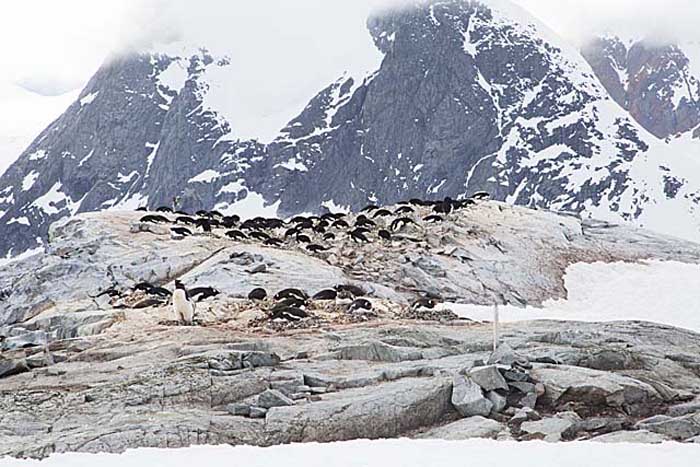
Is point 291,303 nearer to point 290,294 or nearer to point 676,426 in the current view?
point 290,294

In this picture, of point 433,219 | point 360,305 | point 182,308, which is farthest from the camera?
point 433,219

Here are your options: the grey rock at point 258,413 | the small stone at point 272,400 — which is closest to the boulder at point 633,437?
the small stone at point 272,400

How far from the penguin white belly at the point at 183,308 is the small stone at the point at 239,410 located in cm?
820

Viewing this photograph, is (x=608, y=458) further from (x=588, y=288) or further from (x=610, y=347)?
(x=588, y=288)

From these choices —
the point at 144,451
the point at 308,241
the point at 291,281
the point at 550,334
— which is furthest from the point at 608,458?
the point at 308,241

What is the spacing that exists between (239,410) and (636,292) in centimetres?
2697

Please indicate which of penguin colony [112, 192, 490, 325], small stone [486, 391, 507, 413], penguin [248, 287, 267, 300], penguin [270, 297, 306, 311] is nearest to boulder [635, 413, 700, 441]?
small stone [486, 391, 507, 413]

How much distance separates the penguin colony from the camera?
890 inches

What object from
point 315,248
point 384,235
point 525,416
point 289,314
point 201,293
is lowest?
point 525,416

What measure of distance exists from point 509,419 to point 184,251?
2209 cm

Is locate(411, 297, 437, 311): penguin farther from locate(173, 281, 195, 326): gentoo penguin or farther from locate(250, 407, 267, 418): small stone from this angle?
locate(250, 407, 267, 418): small stone

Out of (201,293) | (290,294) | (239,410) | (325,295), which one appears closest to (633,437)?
(239,410)

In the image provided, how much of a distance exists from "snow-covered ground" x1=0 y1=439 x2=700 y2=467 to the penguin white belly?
1014cm

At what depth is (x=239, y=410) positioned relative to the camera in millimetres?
12961
